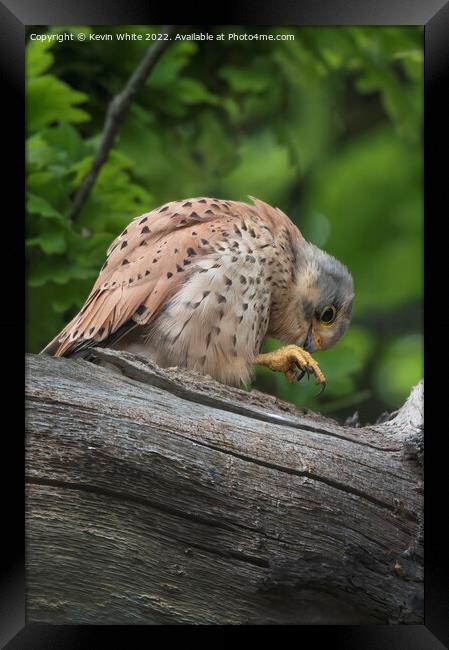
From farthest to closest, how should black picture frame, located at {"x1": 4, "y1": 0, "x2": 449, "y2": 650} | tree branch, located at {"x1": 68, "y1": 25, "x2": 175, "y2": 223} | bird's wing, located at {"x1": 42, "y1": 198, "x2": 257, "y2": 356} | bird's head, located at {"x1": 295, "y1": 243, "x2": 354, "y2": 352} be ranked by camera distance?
1. bird's head, located at {"x1": 295, "y1": 243, "x2": 354, "y2": 352}
2. tree branch, located at {"x1": 68, "y1": 25, "x2": 175, "y2": 223}
3. bird's wing, located at {"x1": 42, "y1": 198, "x2": 257, "y2": 356}
4. black picture frame, located at {"x1": 4, "y1": 0, "x2": 449, "y2": 650}

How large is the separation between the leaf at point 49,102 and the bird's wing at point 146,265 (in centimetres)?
45

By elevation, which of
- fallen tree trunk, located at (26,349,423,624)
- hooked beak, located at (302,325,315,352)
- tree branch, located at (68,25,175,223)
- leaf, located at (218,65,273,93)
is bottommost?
fallen tree trunk, located at (26,349,423,624)

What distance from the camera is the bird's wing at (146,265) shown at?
2609 mm

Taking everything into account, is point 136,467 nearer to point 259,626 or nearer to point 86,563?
point 86,563

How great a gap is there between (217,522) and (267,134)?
1338mm

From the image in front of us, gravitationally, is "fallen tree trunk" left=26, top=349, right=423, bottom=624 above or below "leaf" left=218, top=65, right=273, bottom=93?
below

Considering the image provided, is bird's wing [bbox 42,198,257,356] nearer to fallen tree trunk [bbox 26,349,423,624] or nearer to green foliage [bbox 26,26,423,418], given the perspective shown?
green foliage [bbox 26,26,423,418]

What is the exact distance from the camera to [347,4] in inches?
97.7

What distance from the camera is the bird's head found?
290 cm

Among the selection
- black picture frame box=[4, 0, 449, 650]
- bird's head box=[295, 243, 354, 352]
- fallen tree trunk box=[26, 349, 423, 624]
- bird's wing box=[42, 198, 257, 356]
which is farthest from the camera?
bird's head box=[295, 243, 354, 352]

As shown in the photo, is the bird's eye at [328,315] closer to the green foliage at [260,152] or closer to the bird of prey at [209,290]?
the bird of prey at [209,290]

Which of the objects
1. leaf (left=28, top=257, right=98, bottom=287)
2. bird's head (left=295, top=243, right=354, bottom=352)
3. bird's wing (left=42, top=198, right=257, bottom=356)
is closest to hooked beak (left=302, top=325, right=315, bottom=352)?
bird's head (left=295, top=243, right=354, bottom=352)
